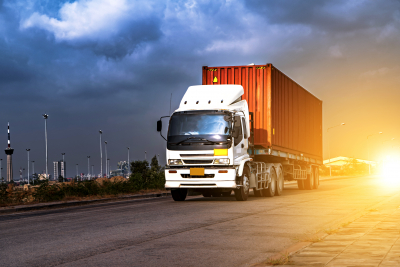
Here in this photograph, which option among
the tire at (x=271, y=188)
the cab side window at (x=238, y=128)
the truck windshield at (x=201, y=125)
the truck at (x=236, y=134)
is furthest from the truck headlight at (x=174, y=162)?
the tire at (x=271, y=188)

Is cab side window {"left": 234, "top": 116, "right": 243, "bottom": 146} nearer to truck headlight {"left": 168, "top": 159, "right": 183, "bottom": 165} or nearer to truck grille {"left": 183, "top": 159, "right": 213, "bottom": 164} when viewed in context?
truck grille {"left": 183, "top": 159, "right": 213, "bottom": 164}

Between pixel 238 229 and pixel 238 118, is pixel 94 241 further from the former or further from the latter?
pixel 238 118

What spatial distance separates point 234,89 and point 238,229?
27.3 feet

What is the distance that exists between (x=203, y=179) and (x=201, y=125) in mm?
1728

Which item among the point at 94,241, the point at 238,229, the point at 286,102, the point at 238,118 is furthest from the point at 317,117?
the point at 94,241

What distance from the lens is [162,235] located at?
8.73 m

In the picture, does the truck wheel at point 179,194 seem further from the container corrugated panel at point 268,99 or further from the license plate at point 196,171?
the container corrugated panel at point 268,99

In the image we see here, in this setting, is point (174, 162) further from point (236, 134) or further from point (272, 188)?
point (272, 188)

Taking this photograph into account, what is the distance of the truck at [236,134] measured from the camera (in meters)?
15.2

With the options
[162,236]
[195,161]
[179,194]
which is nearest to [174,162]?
[195,161]

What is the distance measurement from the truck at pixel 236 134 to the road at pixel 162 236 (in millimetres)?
2091

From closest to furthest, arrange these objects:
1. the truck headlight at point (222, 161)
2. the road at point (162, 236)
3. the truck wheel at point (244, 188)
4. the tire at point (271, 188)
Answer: the road at point (162, 236)
the truck headlight at point (222, 161)
the truck wheel at point (244, 188)
the tire at point (271, 188)

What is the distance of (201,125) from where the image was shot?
15.4m

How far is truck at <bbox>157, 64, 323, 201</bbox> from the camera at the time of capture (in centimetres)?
1517
